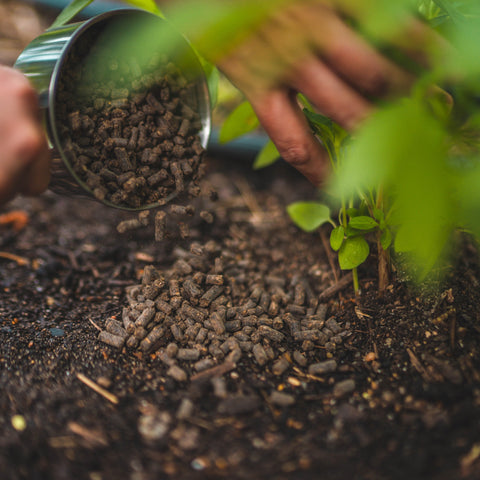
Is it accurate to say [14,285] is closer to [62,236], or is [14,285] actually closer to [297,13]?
[62,236]

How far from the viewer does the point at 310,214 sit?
1.37m

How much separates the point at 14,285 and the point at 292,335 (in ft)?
2.99

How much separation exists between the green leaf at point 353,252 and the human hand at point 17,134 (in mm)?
743

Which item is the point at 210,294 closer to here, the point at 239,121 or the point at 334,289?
the point at 334,289

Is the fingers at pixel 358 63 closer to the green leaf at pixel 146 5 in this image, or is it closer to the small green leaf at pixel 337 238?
the small green leaf at pixel 337 238

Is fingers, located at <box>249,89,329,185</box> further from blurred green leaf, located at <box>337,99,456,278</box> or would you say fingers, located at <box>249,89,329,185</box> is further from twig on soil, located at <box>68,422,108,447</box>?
twig on soil, located at <box>68,422,108,447</box>

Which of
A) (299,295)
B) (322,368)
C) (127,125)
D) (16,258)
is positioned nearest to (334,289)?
(299,295)

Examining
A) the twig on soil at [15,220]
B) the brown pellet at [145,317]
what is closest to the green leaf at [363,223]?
the brown pellet at [145,317]

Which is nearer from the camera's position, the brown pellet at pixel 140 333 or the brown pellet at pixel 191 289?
the brown pellet at pixel 140 333

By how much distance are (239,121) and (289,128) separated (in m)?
0.35

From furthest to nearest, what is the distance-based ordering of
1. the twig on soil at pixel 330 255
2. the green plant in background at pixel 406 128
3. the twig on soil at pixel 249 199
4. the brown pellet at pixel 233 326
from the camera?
the twig on soil at pixel 249 199 → the twig on soil at pixel 330 255 → the brown pellet at pixel 233 326 → the green plant in background at pixel 406 128

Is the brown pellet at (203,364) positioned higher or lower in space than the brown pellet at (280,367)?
higher

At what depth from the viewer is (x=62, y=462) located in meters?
0.88

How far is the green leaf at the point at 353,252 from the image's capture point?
1.13 metres
